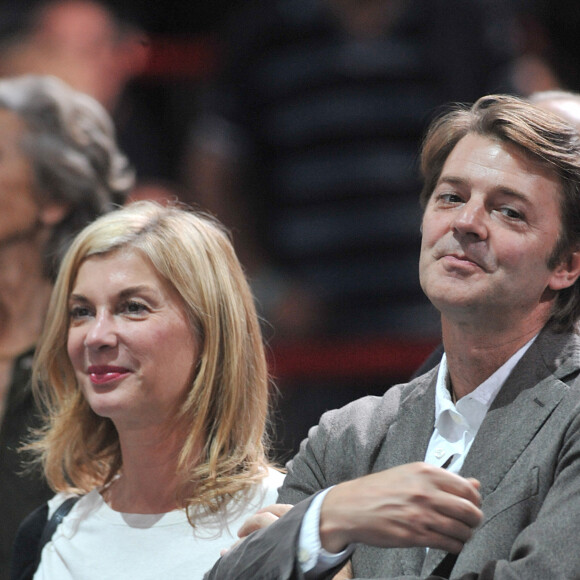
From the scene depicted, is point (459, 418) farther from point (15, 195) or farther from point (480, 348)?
point (15, 195)

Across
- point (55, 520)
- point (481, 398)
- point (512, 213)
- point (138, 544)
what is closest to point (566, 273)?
point (512, 213)

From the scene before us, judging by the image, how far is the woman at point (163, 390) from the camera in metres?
2.52

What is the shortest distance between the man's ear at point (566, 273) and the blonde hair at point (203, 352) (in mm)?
734

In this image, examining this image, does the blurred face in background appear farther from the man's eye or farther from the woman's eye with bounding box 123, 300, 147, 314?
the man's eye

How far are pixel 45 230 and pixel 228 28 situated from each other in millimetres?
2058

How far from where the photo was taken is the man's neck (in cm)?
218

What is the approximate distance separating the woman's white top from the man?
25 cm

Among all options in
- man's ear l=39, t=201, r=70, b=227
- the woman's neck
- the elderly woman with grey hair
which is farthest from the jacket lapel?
man's ear l=39, t=201, r=70, b=227

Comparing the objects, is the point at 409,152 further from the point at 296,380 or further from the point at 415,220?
the point at 296,380

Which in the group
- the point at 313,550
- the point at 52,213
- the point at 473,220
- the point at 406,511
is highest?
the point at 473,220

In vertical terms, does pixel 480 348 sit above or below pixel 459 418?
above

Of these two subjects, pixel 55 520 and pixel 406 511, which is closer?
pixel 406 511

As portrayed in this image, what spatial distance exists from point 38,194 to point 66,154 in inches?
5.8

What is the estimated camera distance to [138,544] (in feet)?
8.29
